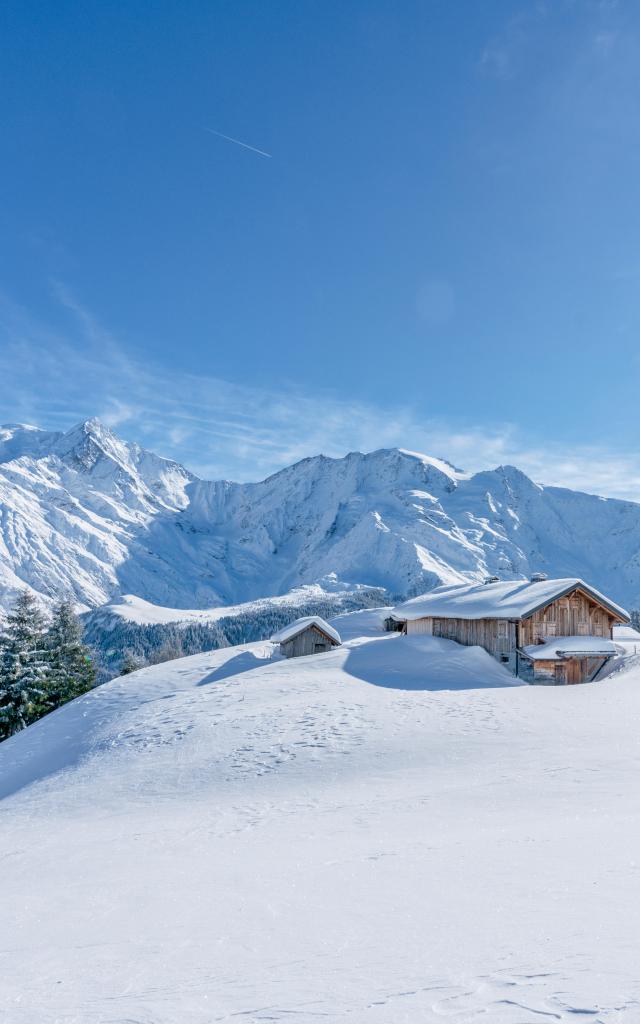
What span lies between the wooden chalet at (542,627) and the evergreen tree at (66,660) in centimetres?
2675

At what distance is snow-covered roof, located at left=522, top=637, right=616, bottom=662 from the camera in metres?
34.6

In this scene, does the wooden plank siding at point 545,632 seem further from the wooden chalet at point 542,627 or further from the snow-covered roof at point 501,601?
the snow-covered roof at point 501,601

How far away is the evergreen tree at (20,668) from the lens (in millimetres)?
37500

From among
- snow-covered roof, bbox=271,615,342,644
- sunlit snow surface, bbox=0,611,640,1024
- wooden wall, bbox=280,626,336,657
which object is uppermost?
snow-covered roof, bbox=271,615,342,644

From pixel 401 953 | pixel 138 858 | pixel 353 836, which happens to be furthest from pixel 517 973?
pixel 138 858

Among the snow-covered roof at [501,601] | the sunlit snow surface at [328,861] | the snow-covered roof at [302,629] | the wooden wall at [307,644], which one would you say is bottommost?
the sunlit snow surface at [328,861]

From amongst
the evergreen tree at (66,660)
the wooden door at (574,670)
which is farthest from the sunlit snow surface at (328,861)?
the evergreen tree at (66,660)

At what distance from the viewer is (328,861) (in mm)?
10688

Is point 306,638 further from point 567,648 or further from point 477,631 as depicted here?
point 567,648

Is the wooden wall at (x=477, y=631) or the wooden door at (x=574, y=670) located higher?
the wooden wall at (x=477, y=631)

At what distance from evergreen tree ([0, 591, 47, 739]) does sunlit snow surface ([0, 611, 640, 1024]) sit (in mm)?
9357

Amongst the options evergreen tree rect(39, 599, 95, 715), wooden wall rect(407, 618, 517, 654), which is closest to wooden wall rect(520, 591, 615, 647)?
wooden wall rect(407, 618, 517, 654)

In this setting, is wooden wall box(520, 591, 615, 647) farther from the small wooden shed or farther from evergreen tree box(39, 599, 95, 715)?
evergreen tree box(39, 599, 95, 715)

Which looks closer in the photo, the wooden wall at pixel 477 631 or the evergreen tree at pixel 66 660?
the wooden wall at pixel 477 631
